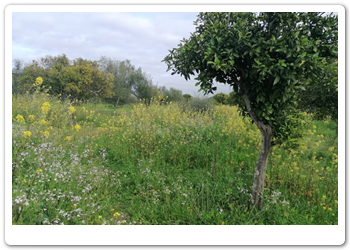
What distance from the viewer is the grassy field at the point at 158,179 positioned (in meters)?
3.03

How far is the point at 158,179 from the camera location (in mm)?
4027

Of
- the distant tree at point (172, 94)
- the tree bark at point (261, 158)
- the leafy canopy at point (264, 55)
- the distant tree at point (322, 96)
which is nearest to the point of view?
the leafy canopy at point (264, 55)

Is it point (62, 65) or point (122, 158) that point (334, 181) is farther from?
point (62, 65)

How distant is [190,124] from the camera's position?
6.42 meters

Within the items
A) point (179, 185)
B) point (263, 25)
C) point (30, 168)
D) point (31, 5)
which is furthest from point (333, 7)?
point (30, 168)

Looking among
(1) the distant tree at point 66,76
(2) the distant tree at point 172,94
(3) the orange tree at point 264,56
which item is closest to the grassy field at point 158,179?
(3) the orange tree at point 264,56

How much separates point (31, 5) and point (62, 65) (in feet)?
22.4

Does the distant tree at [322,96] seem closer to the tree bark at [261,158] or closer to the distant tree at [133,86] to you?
the tree bark at [261,158]

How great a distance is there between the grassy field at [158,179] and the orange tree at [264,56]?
Answer: 0.71 m

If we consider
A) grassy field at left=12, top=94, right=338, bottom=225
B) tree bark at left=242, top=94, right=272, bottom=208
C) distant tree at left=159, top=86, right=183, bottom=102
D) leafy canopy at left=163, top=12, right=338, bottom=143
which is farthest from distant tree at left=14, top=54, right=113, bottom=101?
tree bark at left=242, top=94, right=272, bottom=208

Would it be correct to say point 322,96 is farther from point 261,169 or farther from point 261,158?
point 261,169

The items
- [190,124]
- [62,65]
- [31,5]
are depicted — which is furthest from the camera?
[62,65]

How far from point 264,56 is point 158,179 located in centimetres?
272

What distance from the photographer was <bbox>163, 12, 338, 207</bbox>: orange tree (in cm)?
251
